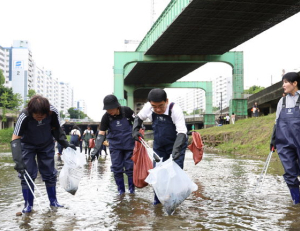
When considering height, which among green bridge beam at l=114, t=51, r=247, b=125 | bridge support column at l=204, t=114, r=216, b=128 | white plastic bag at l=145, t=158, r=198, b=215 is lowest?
white plastic bag at l=145, t=158, r=198, b=215

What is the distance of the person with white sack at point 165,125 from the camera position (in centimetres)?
495

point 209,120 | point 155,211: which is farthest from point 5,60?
point 155,211

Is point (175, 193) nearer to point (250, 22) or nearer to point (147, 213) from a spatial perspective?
point (147, 213)

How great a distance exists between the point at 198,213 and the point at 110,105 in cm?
209

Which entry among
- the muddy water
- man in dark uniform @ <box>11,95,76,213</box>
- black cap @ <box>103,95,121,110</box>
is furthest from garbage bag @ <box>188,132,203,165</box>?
man in dark uniform @ <box>11,95,76,213</box>

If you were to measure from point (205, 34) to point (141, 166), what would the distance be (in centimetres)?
2620

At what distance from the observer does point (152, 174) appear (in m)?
4.66

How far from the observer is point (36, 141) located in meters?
4.98

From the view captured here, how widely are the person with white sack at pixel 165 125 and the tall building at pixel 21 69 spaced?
138 meters

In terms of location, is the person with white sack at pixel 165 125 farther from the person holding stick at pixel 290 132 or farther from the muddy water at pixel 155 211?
the person holding stick at pixel 290 132

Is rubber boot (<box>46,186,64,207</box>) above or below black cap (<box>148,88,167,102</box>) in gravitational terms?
below

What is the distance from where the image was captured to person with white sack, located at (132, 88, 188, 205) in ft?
16.2

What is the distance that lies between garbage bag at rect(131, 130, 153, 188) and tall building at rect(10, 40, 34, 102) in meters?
138

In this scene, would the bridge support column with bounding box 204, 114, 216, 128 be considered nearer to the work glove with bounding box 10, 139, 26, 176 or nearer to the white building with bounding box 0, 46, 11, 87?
the work glove with bounding box 10, 139, 26, 176
